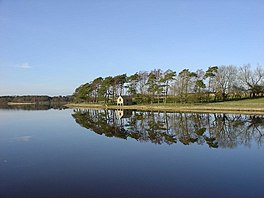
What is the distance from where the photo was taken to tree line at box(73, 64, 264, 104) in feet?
151

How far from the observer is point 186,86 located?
45.7 m

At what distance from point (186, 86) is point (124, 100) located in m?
17.9

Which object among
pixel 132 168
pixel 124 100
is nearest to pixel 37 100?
pixel 124 100

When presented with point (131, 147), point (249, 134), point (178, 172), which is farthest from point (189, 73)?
point (178, 172)

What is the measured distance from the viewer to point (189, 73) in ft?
153

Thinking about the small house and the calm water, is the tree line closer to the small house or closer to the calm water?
the small house

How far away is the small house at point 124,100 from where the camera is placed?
188 feet

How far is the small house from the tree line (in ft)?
5.13

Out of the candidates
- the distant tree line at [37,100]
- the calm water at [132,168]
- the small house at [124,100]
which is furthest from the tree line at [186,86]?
the distant tree line at [37,100]

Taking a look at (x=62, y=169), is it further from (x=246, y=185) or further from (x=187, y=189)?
(x=246, y=185)

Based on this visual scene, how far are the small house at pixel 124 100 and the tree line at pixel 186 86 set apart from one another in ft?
5.13

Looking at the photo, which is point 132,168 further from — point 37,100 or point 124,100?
point 37,100

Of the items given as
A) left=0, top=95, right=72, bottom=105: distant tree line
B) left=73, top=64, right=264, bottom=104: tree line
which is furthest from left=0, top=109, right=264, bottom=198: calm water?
left=0, top=95, right=72, bottom=105: distant tree line

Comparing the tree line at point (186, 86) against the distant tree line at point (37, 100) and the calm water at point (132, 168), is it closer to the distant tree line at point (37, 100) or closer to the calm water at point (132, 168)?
the calm water at point (132, 168)
